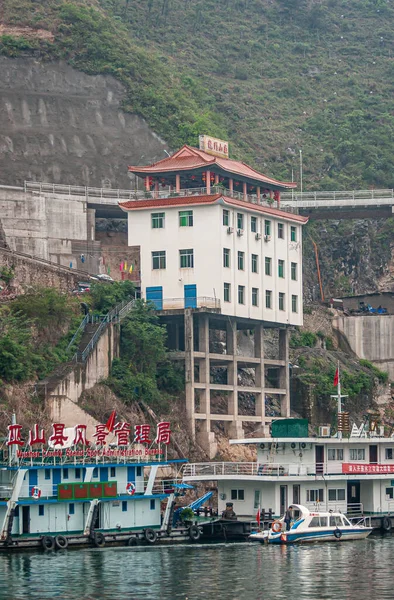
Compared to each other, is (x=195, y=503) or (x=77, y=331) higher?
(x=77, y=331)

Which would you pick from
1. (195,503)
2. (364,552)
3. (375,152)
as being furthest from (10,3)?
(364,552)

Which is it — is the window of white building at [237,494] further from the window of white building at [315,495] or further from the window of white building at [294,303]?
the window of white building at [294,303]

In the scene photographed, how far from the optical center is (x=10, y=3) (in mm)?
137125

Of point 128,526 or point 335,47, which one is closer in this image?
point 128,526

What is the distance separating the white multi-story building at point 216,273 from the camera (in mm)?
100438

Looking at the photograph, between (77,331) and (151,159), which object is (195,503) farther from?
(151,159)

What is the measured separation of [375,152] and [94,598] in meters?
95.7

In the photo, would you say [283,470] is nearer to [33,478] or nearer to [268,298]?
[33,478]

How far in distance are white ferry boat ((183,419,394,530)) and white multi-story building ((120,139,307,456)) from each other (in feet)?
43.1

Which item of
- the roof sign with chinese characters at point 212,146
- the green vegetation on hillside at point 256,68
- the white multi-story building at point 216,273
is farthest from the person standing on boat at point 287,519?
the green vegetation on hillside at point 256,68

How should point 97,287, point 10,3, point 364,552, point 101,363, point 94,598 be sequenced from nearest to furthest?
point 94,598, point 364,552, point 101,363, point 97,287, point 10,3

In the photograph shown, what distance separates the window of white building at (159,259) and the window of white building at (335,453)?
69.6ft

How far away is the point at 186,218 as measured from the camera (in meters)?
102

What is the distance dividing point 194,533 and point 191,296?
940 inches
